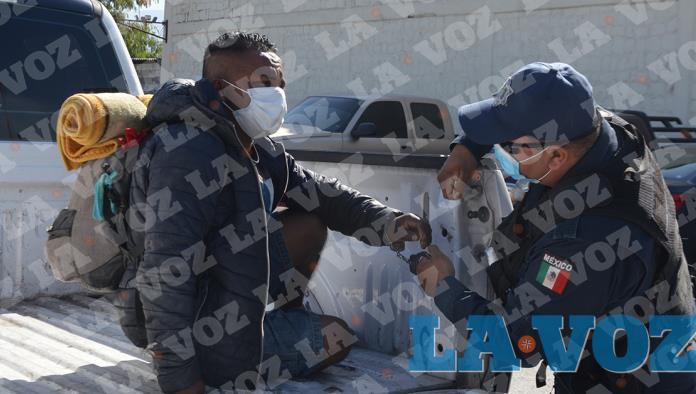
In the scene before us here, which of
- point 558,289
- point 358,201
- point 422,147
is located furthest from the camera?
point 422,147

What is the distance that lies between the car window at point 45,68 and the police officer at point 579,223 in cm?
240

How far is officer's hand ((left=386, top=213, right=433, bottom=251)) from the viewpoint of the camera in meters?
3.02

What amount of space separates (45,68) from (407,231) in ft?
7.33

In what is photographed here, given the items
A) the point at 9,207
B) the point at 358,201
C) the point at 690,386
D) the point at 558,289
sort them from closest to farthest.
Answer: the point at 558,289, the point at 690,386, the point at 358,201, the point at 9,207

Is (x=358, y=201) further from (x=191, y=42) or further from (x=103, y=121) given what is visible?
(x=191, y=42)

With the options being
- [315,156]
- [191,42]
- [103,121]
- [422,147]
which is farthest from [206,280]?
[191,42]

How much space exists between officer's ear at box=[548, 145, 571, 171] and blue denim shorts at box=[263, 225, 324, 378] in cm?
106

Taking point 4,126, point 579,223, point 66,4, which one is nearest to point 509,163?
point 579,223

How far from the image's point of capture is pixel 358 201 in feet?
11.0

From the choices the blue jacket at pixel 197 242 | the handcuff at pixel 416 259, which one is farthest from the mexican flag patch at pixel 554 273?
the blue jacket at pixel 197 242

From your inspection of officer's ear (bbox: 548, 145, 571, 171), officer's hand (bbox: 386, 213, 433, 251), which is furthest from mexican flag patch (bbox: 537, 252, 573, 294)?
officer's hand (bbox: 386, 213, 433, 251)

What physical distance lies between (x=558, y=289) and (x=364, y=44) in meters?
16.8

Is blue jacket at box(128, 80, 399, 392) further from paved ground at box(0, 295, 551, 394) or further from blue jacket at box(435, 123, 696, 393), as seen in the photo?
blue jacket at box(435, 123, 696, 393)

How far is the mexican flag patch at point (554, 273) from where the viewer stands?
2381 millimetres
